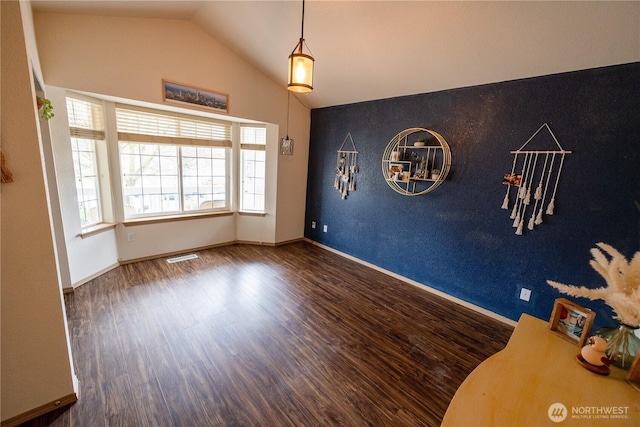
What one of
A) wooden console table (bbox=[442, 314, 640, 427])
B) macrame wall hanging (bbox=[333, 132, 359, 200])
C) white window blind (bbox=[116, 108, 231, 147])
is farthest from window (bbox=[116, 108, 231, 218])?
wooden console table (bbox=[442, 314, 640, 427])

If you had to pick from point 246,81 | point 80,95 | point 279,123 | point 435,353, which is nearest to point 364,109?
point 279,123

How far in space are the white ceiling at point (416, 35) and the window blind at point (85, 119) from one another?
0.87 meters

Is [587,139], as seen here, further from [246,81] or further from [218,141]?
[218,141]

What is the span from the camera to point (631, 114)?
1.94 m

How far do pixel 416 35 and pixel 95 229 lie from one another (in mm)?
4042

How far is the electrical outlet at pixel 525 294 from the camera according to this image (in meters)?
2.49

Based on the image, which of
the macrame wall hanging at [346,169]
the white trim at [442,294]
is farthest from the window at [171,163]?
the white trim at [442,294]

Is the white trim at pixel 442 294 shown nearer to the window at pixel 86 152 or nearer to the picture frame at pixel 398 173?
the picture frame at pixel 398 173

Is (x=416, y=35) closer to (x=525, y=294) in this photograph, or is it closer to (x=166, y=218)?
(x=525, y=294)

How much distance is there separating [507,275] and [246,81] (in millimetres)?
4086

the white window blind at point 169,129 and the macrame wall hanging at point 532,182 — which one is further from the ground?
the white window blind at point 169,129

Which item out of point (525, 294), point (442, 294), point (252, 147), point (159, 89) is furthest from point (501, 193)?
point (159, 89)

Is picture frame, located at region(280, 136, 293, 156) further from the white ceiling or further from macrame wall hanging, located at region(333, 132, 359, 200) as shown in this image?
the white ceiling

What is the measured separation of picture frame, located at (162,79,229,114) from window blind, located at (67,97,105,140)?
0.77m
